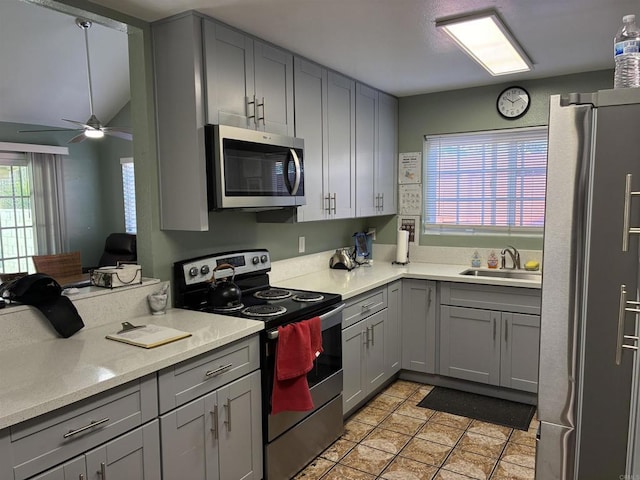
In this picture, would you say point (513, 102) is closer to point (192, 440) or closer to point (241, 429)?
point (241, 429)

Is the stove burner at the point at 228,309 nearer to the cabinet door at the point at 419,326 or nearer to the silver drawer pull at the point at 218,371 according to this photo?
the silver drawer pull at the point at 218,371

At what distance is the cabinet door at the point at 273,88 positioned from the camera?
258 cm

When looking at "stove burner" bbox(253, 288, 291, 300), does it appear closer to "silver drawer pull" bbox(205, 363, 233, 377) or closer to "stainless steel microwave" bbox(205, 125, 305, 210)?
"stainless steel microwave" bbox(205, 125, 305, 210)

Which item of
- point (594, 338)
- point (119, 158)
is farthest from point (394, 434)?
point (119, 158)

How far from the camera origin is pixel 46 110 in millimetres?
5359

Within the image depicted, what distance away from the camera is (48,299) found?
1965mm

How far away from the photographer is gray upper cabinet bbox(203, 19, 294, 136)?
90.8 inches

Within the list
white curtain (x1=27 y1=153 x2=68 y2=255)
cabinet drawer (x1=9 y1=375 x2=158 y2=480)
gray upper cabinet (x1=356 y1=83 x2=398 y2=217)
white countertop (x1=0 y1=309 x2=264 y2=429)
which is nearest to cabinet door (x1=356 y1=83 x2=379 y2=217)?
gray upper cabinet (x1=356 y1=83 x2=398 y2=217)

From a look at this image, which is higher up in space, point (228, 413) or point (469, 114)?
point (469, 114)

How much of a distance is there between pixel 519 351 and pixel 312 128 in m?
2.08

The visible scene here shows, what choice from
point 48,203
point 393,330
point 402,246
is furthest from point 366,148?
point 48,203

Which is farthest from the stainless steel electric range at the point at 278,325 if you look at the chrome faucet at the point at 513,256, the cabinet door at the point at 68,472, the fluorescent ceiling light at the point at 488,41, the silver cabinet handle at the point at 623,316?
the chrome faucet at the point at 513,256

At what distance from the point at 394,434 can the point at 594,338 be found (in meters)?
1.92

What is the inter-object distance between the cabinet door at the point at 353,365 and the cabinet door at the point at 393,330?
1.27ft
